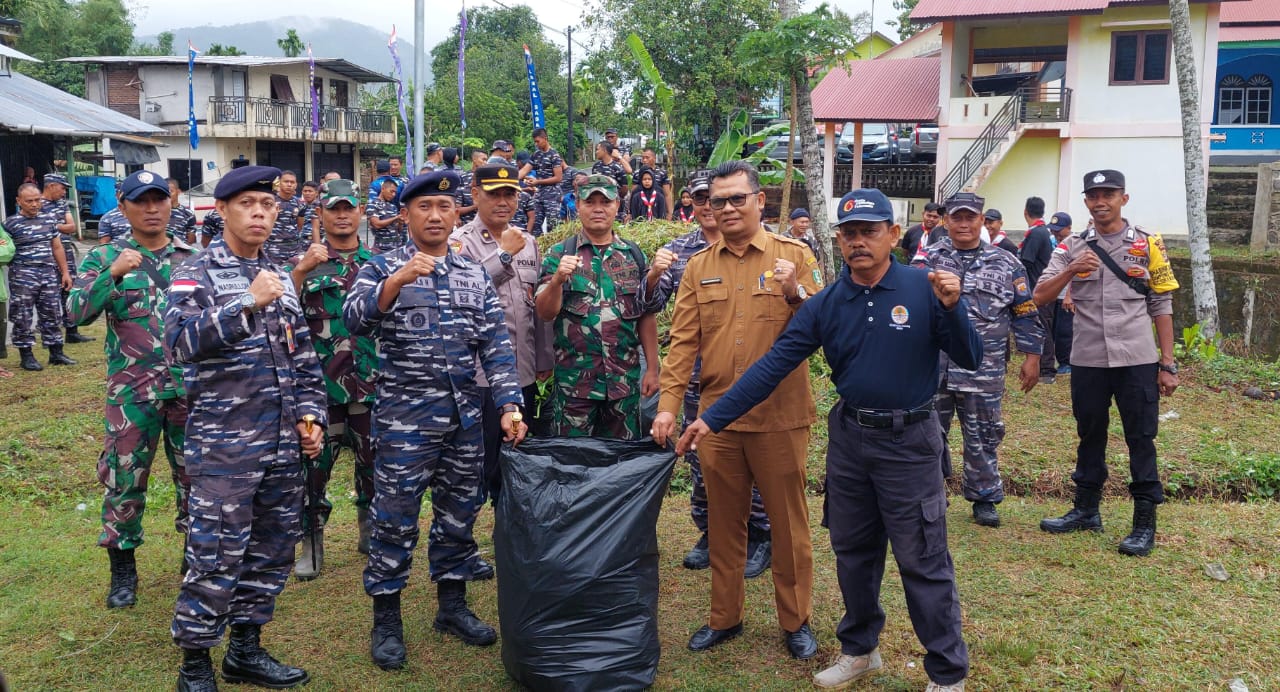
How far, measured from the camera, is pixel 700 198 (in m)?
5.59

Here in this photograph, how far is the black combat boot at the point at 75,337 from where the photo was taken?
12180 millimetres

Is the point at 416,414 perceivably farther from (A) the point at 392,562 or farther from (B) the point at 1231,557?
(B) the point at 1231,557

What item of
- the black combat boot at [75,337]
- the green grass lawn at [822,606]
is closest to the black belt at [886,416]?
the green grass lawn at [822,606]

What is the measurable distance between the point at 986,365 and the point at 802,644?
2659 millimetres

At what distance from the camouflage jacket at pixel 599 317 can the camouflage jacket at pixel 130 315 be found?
75.7 inches

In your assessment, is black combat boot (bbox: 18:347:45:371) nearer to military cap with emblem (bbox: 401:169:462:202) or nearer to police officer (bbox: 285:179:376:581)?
police officer (bbox: 285:179:376:581)

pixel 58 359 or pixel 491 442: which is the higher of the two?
pixel 491 442

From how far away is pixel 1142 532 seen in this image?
554 centimetres

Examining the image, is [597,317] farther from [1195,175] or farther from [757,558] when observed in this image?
[1195,175]

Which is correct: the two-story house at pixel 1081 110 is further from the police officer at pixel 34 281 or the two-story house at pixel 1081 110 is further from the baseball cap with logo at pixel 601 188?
the baseball cap with logo at pixel 601 188

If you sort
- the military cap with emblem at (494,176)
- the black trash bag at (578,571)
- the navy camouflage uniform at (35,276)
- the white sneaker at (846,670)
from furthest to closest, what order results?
the navy camouflage uniform at (35,276) < the military cap with emblem at (494,176) < the white sneaker at (846,670) < the black trash bag at (578,571)

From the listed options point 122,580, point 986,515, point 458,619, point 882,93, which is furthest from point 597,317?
point 882,93

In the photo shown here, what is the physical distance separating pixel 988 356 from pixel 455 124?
32.9m

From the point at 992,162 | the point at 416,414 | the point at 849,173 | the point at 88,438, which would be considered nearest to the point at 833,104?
the point at 849,173
